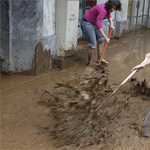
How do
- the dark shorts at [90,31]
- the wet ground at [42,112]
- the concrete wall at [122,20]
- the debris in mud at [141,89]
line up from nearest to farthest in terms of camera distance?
the wet ground at [42,112] → the debris in mud at [141,89] → the dark shorts at [90,31] → the concrete wall at [122,20]

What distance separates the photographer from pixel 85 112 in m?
3.73

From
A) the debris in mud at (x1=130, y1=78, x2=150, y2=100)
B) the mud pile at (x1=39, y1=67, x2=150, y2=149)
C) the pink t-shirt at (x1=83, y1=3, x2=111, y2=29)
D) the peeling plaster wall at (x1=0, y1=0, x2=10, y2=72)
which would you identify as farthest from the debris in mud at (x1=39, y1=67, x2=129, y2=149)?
the pink t-shirt at (x1=83, y1=3, x2=111, y2=29)

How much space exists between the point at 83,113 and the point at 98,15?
3.06 metres

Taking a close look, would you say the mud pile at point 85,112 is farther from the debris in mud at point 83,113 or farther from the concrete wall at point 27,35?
the concrete wall at point 27,35

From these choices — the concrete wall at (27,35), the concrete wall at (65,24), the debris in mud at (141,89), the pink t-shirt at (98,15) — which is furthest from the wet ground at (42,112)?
the pink t-shirt at (98,15)

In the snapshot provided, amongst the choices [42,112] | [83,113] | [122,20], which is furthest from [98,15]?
[122,20]

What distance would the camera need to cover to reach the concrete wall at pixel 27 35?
17.6 ft

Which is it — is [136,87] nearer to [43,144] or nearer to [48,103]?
[48,103]

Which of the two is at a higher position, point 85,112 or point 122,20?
point 122,20

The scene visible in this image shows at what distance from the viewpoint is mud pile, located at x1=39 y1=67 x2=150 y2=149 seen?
3.38 meters

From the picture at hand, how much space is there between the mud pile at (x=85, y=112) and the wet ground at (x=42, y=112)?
2.5 inches

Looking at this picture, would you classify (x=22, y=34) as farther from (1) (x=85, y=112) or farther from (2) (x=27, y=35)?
(1) (x=85, y=112)

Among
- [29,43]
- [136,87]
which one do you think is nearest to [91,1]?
[29,43]

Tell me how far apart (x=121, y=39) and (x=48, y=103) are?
6664 millimetres
